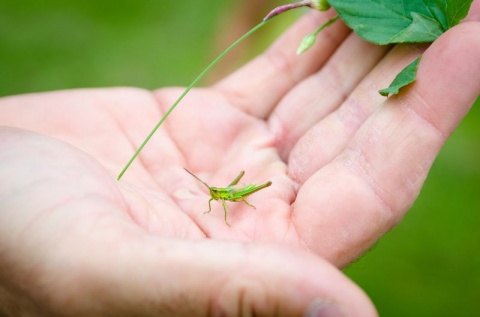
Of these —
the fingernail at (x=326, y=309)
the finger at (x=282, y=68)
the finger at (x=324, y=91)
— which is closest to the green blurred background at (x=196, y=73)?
the finger at (x=324, y=91)

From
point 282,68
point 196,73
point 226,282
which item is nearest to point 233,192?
point 226,282

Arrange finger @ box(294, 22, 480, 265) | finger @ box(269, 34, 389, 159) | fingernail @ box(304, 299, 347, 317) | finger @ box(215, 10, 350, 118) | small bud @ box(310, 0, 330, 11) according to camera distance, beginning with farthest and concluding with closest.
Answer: finger @ box(215, 10, 350, 118) → finger @ box(269, 34, 389, 159) → small bud @ box(310, 0, 330, 11) → finger @ box(294, 22, 480, 265) → fingernail @ box(304, 299, 347, 317)

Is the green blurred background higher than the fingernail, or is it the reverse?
the fingernail

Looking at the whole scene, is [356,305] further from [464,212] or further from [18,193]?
[464,212]

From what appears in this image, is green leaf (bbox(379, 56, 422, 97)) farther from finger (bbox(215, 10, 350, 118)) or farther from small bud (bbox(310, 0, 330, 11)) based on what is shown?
finger (bbox(215, 10, 350, 118))

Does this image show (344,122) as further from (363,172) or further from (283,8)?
(283,8)

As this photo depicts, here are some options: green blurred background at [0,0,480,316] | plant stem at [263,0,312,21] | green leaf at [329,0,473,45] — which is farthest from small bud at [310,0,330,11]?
green blurred background at [0,0,480,316]
